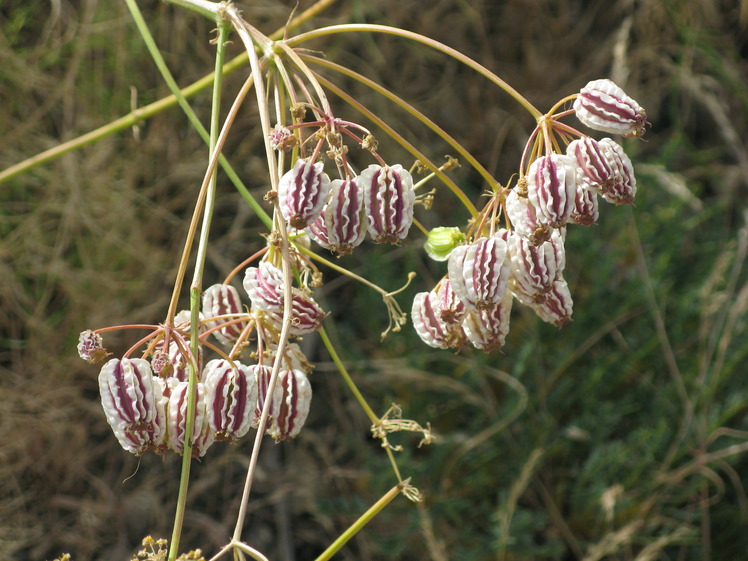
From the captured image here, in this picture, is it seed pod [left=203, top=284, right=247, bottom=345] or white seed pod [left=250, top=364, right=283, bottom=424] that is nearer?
white seed pod [left=250, top=364, right=283, bottom=424]

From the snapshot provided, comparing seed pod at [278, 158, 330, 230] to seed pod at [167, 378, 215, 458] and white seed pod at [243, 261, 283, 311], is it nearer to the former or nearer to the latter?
white seed pod at [243, 261, 283, 311]

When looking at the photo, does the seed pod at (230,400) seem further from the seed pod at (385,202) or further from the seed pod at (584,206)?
the seed pod at (584,206)

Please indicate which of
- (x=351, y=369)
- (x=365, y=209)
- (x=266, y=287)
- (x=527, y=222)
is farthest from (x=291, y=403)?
(x=351, y=369)

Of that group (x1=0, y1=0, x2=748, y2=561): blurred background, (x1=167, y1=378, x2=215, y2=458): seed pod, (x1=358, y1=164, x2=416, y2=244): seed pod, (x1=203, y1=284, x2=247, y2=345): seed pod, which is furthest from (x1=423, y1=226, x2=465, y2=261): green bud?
(x1=0, y1=0, x2=748, y2=561): blurred background

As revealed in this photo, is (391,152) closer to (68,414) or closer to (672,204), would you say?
(672,204)

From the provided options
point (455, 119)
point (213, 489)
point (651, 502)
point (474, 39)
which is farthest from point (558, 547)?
point (474, 39)

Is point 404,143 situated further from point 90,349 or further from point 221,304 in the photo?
point 90,349

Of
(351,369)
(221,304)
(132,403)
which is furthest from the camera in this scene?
(351,369)
